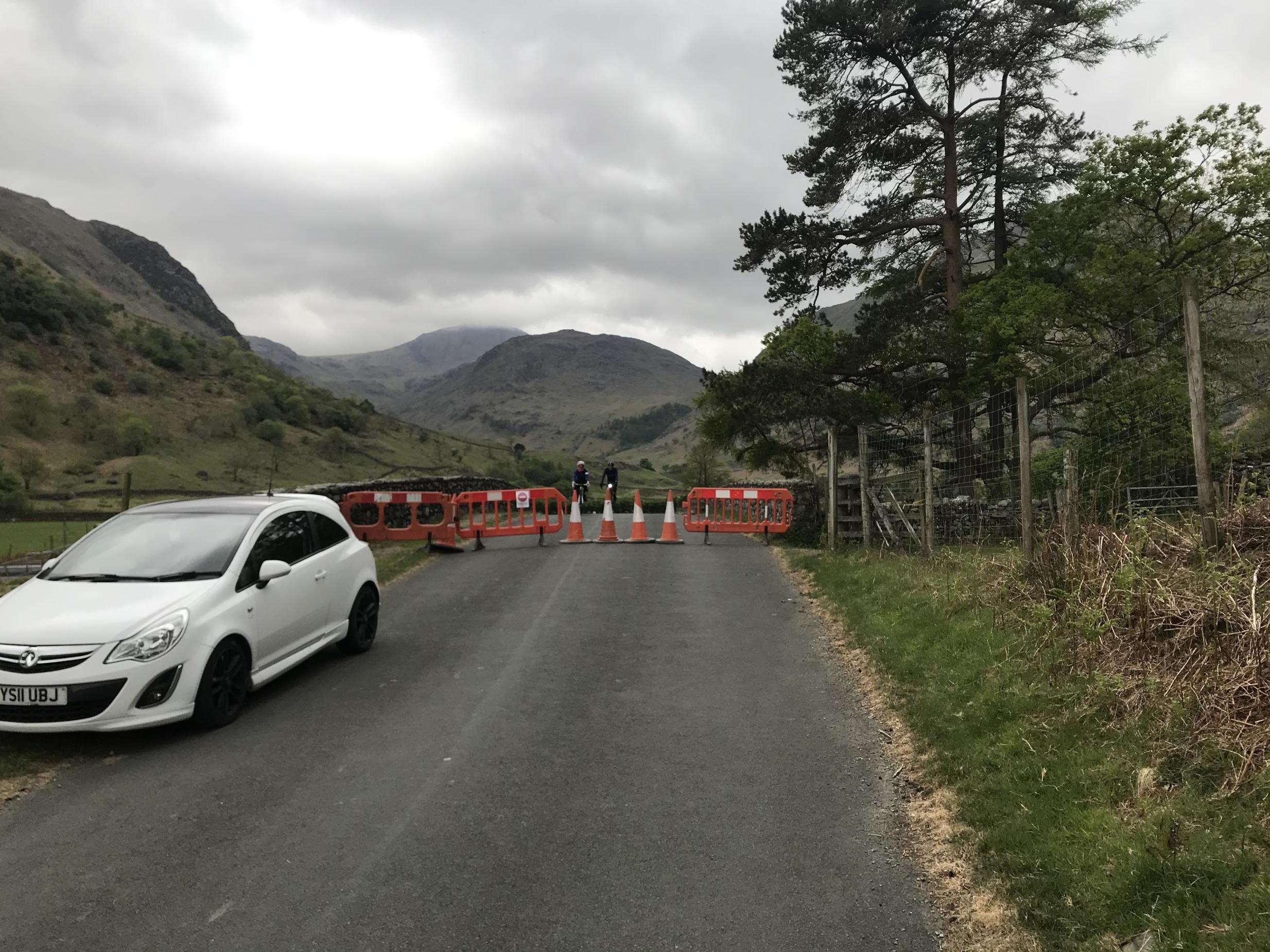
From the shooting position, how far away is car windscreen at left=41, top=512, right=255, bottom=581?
632 cm

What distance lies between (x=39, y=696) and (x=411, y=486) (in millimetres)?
16629

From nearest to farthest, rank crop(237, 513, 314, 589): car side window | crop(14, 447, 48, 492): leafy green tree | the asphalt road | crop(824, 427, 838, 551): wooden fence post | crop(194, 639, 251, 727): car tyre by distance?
the asphalt road, crop(194, 639, 251, 727): car tyre, crop(237, 513, 314, 589): car side window, crop(824, 427, 838, 551): wooden fence post, crop(14, 447, 48, 492): leafy green tree

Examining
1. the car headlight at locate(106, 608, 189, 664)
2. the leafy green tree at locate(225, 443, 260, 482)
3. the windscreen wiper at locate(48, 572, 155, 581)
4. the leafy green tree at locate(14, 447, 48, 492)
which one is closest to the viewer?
the car headlight at locate(106, 608, 189, 664)

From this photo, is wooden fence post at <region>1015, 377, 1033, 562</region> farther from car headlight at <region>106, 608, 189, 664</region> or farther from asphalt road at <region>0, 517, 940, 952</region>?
car headlight at <region>106, 608, 189, 664</region>

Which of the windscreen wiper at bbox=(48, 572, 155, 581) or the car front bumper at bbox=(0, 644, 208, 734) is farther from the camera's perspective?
Answer: the windscreen wiper at bbox=(48, 572, 155, 581)

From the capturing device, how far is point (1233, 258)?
2283 cm

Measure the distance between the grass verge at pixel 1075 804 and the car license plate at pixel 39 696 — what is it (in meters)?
5.53

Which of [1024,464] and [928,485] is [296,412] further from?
[1024,464]

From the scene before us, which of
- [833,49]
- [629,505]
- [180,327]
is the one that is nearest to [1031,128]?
[833,49]

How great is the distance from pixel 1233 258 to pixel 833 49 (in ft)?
41.6

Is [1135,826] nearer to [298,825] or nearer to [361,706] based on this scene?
[298,825]

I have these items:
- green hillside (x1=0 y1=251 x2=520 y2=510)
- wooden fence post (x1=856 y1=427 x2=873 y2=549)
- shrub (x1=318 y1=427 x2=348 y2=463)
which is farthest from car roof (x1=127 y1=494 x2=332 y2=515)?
shrub (x1=318 y1=427 x2=348 y2=463)

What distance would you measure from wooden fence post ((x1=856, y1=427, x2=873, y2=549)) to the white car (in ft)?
30.7

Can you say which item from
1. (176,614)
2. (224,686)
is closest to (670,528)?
(224,686)
